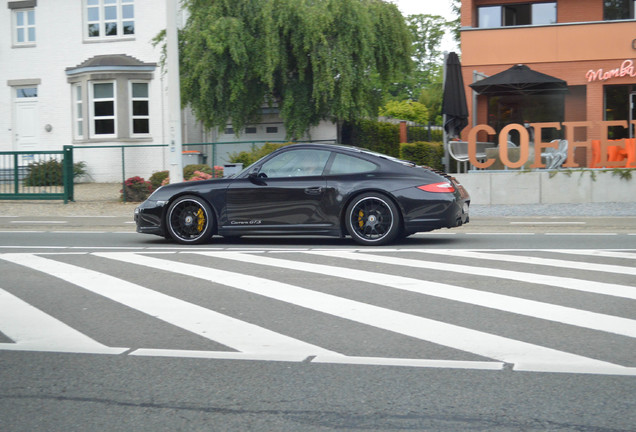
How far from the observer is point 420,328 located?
5598 millimetres

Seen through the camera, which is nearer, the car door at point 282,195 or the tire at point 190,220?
the car door at point 282,195

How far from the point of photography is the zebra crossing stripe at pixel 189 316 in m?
5.16

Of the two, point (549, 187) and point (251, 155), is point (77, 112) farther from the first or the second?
point (549, 187)

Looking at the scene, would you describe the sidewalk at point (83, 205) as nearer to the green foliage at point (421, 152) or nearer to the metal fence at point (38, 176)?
the metal fence at point (38, 176)

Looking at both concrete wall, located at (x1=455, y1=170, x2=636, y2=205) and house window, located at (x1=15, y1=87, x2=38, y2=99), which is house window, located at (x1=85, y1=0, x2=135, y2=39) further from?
concrete wall, located at (x1=455, y1=170, x2=636, y2=205)

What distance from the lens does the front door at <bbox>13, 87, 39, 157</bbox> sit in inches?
1156

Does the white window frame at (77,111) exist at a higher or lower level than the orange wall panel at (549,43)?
lower

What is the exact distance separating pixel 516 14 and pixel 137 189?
44.1 ft

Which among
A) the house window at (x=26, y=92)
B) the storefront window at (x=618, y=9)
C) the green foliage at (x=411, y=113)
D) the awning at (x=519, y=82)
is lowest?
the awning at (x=519, y=82)

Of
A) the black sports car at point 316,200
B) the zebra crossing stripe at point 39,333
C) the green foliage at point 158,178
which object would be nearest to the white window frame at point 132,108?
the green foliage at point 158,178

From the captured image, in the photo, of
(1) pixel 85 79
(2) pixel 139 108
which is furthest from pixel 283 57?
(1) pixel 85 79

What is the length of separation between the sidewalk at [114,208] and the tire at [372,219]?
5.42 m

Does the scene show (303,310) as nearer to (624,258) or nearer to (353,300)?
(353,300)

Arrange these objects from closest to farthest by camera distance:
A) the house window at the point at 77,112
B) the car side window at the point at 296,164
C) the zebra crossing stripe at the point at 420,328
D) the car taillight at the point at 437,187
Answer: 1. the zebra crossing stripe at the point at 420,328
2. the car taillight at the point at 437,187
3. the car side window at the point at 296,164
4. the house window at the point at 77,112
